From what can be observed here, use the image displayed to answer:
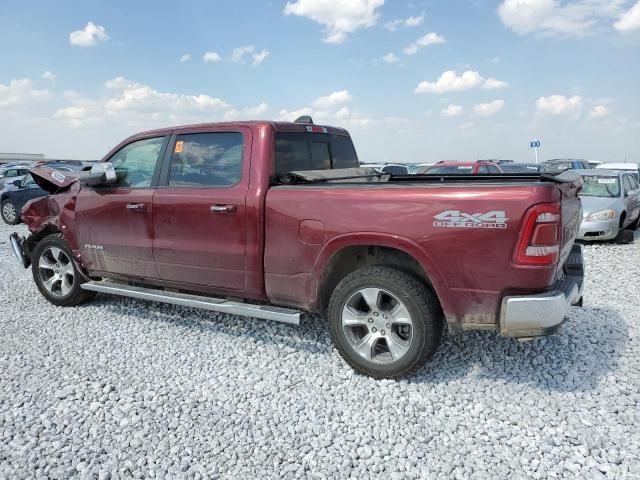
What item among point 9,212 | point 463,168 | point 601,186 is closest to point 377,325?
point 601,186

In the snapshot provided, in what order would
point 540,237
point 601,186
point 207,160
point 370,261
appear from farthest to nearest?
point 601,186, point 207,160, point 370,261, point 540,237

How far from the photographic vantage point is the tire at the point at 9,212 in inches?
556

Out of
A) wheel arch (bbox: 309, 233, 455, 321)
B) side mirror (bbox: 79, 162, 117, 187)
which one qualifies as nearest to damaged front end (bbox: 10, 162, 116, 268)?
side mirror (bbox: 79, 162, 117, 187)

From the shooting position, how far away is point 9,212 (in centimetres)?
1423

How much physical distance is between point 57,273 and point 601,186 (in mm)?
10471

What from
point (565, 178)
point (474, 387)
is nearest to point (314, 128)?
point (565, 178)

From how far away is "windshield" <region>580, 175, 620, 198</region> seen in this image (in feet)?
33.0

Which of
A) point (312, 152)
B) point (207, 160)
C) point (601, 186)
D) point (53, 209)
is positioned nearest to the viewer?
point (207, 160)

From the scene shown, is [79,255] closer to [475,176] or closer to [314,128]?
[314,128]

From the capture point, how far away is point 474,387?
11.1ft

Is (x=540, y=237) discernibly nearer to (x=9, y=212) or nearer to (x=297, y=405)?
(x=297, y=405)

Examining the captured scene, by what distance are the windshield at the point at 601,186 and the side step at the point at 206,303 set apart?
Answer: 8.88 meters

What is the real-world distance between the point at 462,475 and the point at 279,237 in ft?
6.62

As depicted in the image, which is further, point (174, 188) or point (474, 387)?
point (174, 188)
